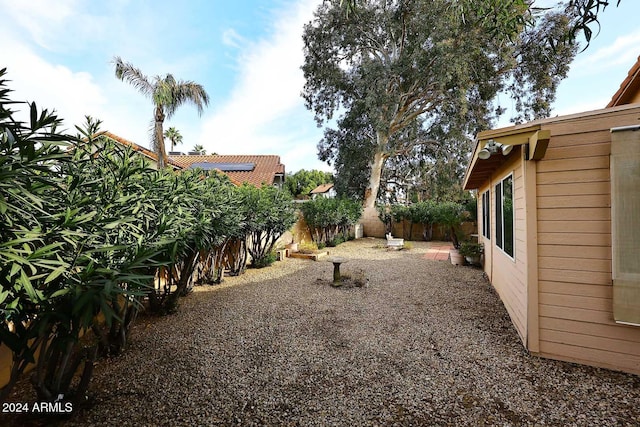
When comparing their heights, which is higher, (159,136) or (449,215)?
(159,136)

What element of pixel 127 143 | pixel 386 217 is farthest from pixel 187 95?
pixel 386 217

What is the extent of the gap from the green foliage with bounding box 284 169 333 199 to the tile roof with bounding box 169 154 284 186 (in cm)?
1514

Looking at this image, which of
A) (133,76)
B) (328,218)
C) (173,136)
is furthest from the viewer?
(173,136)

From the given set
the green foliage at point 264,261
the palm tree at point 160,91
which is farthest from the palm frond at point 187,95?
the green foliage at point 264,261

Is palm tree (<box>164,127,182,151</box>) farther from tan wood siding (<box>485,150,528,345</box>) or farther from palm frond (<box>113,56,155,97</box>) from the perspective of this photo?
tan wood siding (<box>485,150,528,345</box>)

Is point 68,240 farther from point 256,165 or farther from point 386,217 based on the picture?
point 256,165

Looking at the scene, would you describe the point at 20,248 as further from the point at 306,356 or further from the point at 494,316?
the point at 494,316

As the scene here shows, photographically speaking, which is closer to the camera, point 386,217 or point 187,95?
point 187,95

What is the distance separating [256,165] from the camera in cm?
1795

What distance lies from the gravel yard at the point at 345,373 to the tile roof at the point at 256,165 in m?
12.0

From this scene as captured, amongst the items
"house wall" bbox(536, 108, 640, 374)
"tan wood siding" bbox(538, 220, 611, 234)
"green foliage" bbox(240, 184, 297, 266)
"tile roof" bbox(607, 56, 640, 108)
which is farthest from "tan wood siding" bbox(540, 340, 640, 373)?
"green foliage" bbox(240, 184, 297, 266)

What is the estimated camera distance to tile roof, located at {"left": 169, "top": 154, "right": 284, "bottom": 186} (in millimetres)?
16219

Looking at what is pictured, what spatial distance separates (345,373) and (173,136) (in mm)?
32859

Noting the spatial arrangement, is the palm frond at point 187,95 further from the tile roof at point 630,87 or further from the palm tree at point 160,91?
the tile roof at point 630,87
